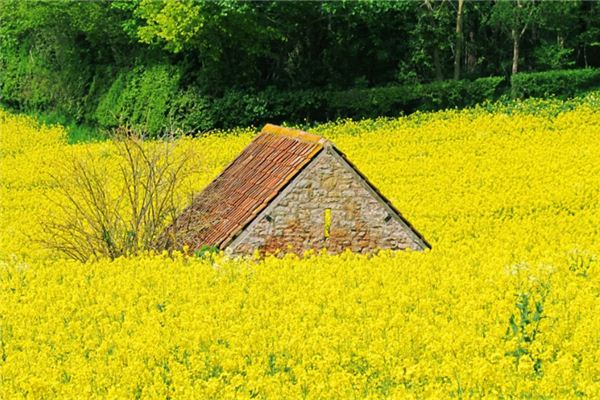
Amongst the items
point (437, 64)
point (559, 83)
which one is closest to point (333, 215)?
point (559, 83)

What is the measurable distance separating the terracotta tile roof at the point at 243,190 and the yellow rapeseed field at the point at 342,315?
862 mm

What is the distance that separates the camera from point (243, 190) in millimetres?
17562

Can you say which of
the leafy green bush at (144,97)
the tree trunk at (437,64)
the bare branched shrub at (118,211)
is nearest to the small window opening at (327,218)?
the bare branched shrub at (118,211)

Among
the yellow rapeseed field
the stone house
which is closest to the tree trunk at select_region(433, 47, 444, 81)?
the yellow rapeseed field

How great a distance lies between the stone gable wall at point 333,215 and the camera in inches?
643

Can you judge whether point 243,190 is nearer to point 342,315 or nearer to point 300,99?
point 342,315

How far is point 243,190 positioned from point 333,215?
70.3 inches

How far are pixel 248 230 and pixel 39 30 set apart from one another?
35277 mm

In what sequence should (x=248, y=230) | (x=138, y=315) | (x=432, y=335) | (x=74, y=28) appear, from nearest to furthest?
1. (x=432, y=335)
2. (x=138, y=315)
3. (x=248, y=230)
4. (x=74, y=28)

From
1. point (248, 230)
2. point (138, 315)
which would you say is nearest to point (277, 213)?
point (248, 230)

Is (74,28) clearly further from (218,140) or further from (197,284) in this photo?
(197,284)

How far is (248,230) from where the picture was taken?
1617 cm

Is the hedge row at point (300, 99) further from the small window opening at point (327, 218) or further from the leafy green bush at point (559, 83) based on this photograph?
the small window opening at point (327, 218)

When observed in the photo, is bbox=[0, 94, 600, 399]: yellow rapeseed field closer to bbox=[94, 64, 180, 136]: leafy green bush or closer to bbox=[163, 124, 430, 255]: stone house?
bbox=[163, 124, 430, 255]: stone house
